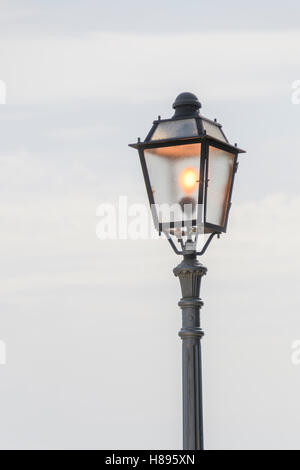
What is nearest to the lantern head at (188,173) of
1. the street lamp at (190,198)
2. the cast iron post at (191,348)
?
the street lamp at (190,198)

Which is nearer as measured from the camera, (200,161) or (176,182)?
(200,161)

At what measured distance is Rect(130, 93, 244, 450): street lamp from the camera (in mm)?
8344

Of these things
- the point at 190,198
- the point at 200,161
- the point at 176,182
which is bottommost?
the point at 190,198

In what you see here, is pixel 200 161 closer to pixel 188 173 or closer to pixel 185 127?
pixel 188 173

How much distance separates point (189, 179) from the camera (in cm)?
845

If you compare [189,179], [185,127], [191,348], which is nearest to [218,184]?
[189,179]

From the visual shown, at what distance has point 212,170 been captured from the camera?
337 inches

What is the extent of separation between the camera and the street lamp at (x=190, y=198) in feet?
27.4

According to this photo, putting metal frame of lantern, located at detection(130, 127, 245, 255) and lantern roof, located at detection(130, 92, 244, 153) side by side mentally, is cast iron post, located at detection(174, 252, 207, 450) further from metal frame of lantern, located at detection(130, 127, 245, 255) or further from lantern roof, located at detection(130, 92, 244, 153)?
lantern roof, located at detection(130, 92, 244, 153)

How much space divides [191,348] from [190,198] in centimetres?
Answer: 147
